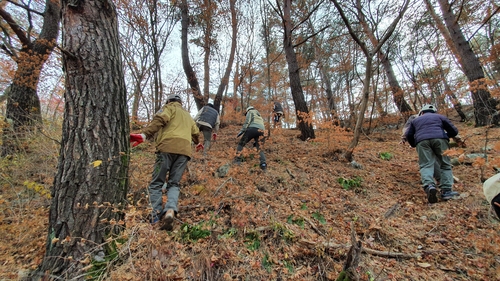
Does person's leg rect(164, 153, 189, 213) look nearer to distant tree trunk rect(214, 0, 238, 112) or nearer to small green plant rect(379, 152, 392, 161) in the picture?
small green plant rect(379, 152, 392, 161)

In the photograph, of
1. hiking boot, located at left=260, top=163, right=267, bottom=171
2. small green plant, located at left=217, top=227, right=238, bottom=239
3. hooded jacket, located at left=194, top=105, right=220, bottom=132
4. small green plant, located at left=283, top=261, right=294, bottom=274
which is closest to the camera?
small green plant, located at left=283, top=261, right=294, bottom=274

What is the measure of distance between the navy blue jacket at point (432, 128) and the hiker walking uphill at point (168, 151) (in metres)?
4.27

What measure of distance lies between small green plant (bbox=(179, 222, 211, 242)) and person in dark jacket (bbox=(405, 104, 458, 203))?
3.71 meters

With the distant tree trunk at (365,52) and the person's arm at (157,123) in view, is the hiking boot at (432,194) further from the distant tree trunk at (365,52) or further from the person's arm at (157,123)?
the person's arm at (157,123)

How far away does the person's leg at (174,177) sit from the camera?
265 cm

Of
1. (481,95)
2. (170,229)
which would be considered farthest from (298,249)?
(481,95)

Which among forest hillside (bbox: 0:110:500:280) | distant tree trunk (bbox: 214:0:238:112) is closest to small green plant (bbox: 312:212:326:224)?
forest hillside (bbox: 0:110:500:280)

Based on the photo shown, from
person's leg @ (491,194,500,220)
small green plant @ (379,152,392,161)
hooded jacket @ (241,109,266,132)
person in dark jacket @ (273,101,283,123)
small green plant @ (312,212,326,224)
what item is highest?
person in dark jacket @ (273,101,283,123)

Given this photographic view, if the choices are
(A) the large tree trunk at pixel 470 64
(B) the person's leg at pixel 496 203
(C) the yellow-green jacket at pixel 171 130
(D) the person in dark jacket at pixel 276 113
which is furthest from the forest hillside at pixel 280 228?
(A) the large tree trunk at pixel 470 64

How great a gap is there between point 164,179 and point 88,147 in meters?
1.00

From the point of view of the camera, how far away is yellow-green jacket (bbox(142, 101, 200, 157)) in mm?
2838

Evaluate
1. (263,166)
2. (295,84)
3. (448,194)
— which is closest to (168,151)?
(263,166)

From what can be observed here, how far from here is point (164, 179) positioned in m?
2.77

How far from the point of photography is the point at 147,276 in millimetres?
1741
